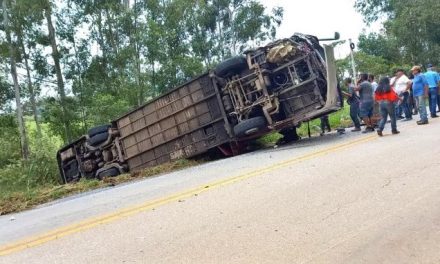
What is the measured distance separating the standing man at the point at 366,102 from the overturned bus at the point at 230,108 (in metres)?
1.46

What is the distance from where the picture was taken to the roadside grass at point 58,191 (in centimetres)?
873

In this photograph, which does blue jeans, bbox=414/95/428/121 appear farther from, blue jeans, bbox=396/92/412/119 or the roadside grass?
the roadside grass

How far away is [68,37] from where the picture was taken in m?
28.2

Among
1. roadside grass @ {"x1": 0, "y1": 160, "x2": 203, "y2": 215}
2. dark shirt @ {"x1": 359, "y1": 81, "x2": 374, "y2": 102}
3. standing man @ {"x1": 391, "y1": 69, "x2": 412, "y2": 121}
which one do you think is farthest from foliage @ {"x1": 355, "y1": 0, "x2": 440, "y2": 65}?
roadside grass @ {"x1": 0, "y1": 160, "x2": 203, "y2": 215}

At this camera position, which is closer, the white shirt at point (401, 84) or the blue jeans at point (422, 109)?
the blue jeans at point (422, 109)

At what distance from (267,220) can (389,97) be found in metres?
6.75

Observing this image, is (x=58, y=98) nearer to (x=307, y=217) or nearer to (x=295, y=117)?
(x=295, y=117)

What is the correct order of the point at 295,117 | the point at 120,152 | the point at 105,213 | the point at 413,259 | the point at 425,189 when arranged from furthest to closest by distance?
the point at 120,152 < the point at 295,117 < the point at 105,213 < the point at 425,189 < the point at 413,259

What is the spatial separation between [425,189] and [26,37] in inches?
1052

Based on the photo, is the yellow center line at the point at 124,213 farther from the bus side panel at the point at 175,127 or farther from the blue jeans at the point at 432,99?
the blue jeans at the point at 432,99

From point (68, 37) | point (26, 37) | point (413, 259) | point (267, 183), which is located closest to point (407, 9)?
point (68, 37)

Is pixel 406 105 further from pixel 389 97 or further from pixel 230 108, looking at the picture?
pixel 230 108

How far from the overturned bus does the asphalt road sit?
345cm

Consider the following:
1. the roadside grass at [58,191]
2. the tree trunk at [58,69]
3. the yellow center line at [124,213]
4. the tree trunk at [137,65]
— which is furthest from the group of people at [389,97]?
the tree trunk at [58,69]
